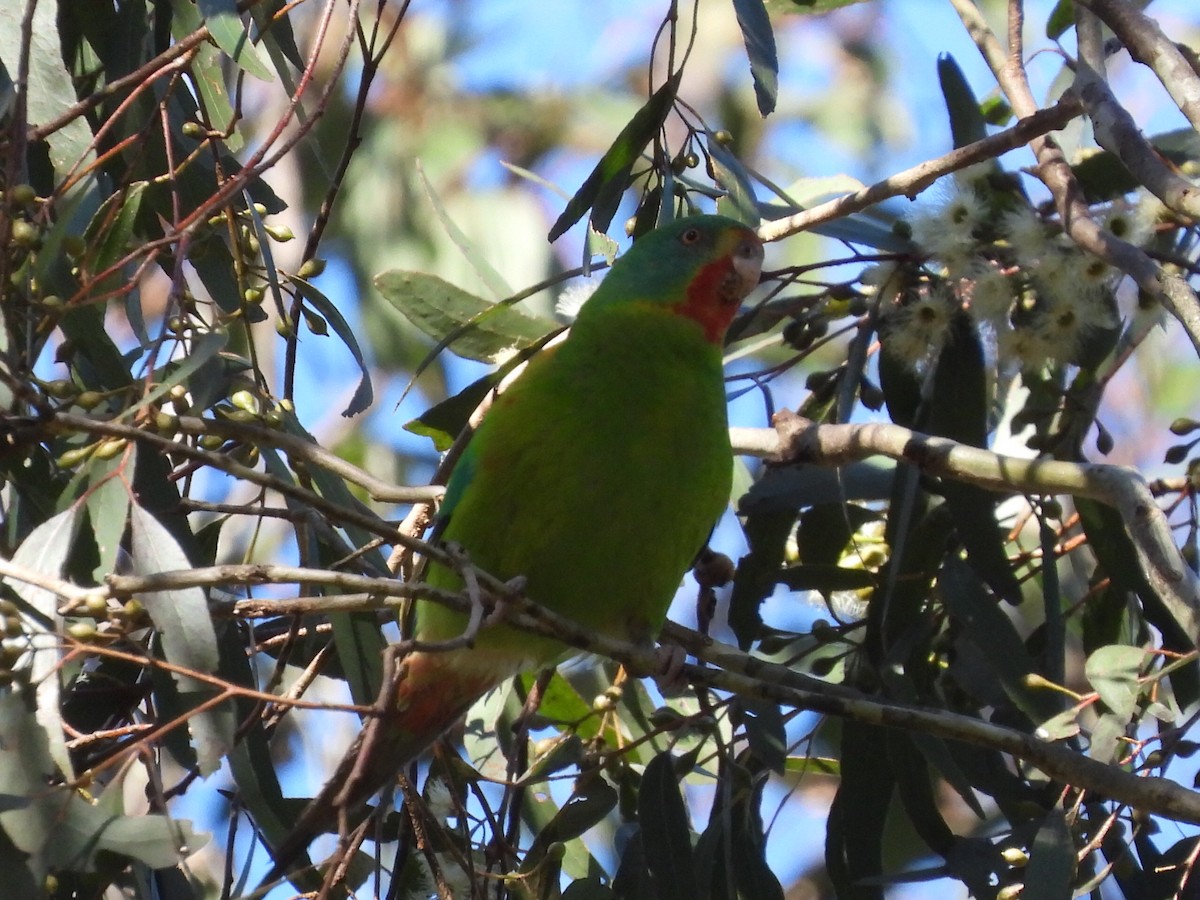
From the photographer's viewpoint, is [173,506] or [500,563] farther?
[500,563]

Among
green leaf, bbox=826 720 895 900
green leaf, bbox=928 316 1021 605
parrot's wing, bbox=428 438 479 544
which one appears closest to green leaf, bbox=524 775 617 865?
green leaf, bbox=826 720 895 900

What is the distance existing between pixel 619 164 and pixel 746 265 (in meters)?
0.42

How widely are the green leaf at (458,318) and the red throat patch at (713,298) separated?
1.09ft

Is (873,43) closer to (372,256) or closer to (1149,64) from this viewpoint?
(372,256)

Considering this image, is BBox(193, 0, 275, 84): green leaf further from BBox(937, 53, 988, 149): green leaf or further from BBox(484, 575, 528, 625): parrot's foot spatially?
BBox(937, 53, 988, 149): green leaf

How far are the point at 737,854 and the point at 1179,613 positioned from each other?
1.04 m

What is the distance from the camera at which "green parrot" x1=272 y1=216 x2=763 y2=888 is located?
2.51m

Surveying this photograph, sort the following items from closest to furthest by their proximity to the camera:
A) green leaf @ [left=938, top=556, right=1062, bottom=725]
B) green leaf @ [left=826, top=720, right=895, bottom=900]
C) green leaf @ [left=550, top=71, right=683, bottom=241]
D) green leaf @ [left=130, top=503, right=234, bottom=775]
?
1. green leaf @ [left=130, top=503, right=234, bottom=775]
2. green leaf @ [left=938, top=556, right=1062, bottom=725]
3. green leaf @ [left=826, top=720, right=895, bottom=900]
4. green leaf @ [left=550, top=71, right=683, bottom=241]

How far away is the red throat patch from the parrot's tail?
89 centimetres

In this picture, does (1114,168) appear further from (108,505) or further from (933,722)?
(108,505)

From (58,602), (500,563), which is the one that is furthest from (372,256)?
(58,602)

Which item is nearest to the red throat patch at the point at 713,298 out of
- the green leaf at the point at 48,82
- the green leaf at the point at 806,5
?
the green leaf at the point at 806,5

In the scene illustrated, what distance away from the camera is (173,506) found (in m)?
2.12

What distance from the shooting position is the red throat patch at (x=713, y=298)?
2.94 meters
